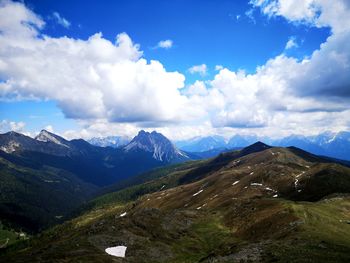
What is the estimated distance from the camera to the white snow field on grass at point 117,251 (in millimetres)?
75312

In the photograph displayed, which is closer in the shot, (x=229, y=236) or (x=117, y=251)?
(x=117, y=251)

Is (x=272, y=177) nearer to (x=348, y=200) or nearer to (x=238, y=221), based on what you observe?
(x=348, y=200)

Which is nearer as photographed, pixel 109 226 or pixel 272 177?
pixel 109 226

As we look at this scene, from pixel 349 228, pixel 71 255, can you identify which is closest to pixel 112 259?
pixel 71 255

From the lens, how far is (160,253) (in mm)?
79312

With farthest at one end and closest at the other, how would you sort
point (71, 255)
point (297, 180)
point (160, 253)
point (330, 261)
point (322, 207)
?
1. point (297, 180)
2. point (322, 207)
3. point (160, 253)
4. point (71, 255)
5. point (330, 261)

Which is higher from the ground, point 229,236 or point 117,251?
point 117,251

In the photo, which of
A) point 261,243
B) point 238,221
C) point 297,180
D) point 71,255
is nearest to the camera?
point 71,255

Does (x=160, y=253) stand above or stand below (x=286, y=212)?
below

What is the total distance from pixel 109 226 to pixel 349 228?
56.7 metres

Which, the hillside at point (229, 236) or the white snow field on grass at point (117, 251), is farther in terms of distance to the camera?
the white snow field on grass at point (117, 251)

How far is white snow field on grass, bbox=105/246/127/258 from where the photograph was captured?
7531 centimetres

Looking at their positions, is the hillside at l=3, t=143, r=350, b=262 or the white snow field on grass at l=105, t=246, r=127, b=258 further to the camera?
the white snow field on grass at l=105, t=246, r=127, b=258

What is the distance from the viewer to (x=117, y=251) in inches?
3031
